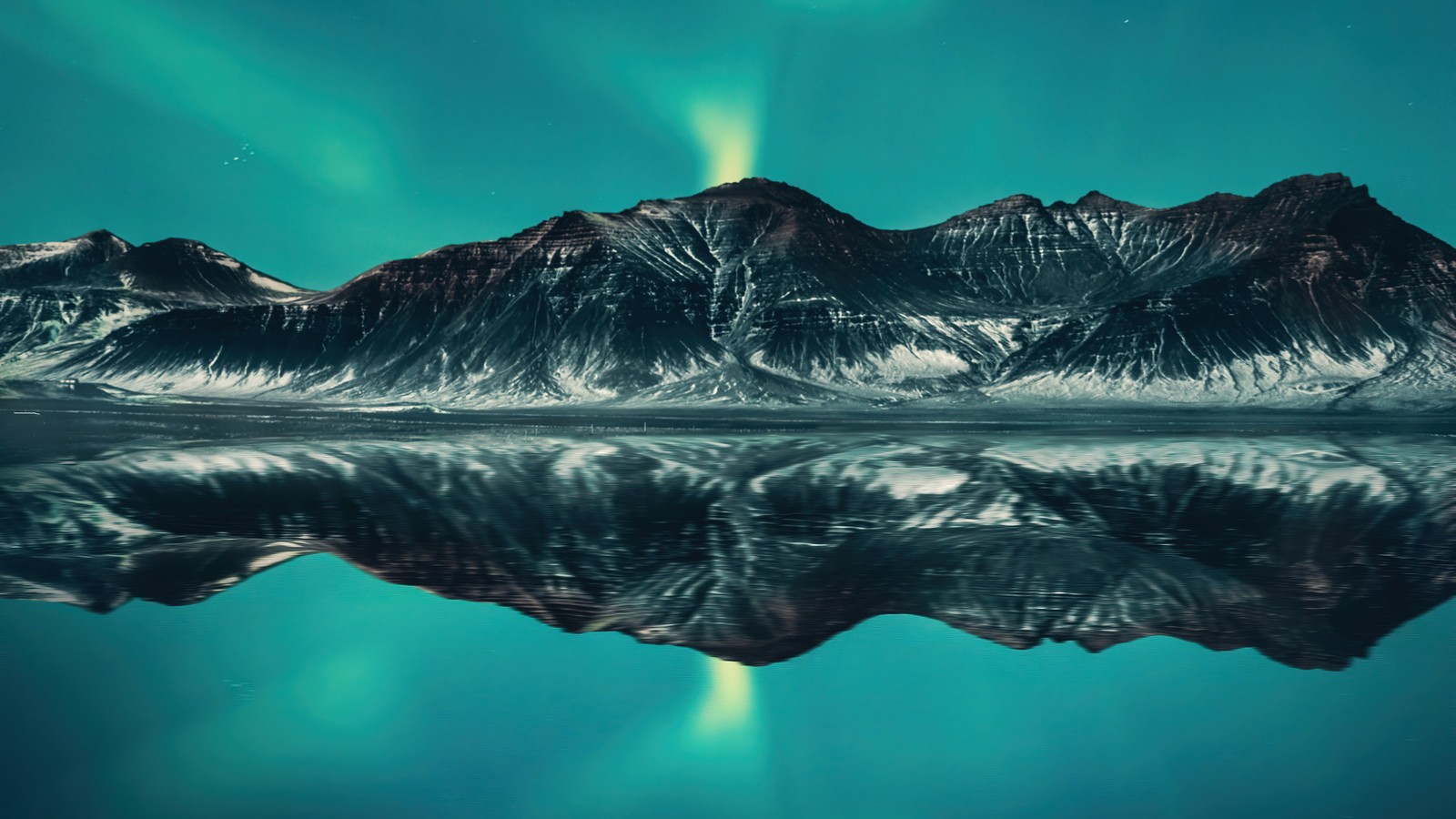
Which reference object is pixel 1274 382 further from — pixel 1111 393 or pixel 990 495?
pixel 990 495

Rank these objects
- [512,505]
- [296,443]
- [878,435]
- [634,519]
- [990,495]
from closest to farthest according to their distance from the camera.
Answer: [634,519], [512,505], [990,495], [296,443], [878,435]

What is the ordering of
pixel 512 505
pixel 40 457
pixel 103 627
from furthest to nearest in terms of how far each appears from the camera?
pixel 40 457 < pixel 512 505 < pixel 103 627

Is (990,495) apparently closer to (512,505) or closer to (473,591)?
(512,505)

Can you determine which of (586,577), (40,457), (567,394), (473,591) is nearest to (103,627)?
(473,591)

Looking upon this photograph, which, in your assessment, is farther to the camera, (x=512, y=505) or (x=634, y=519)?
(x=512, y=505)

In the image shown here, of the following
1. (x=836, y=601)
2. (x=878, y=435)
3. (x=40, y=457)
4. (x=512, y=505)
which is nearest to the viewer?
(x=836, y=601)

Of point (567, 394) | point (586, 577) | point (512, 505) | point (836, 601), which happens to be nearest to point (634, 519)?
point (512, 505)
